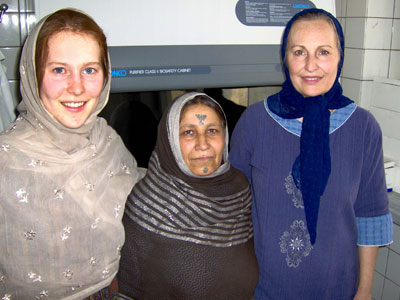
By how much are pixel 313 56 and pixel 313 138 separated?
0.26 m

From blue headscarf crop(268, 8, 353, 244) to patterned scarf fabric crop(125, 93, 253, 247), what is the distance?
0.21m

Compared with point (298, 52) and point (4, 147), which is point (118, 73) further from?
point (298, 52)

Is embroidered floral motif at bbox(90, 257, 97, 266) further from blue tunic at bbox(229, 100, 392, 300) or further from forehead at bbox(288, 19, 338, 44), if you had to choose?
forehead at bbox(288, 19, 338, 44)

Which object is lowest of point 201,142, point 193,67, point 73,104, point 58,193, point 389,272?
point 389,272

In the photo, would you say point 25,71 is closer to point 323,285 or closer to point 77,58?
point 77,58

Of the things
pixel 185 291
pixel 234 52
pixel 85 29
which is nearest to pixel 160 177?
pixel 185 291

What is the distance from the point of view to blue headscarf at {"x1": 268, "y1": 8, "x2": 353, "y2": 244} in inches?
44.9

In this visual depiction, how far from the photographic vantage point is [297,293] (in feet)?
3.89

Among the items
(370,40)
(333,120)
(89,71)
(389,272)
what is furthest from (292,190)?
(370,40)

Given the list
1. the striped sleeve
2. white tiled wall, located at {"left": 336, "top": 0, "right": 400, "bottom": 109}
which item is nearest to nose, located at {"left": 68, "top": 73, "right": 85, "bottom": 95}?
the striped sleeve

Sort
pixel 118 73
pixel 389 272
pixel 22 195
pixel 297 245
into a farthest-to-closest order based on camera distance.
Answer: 1. pixel 389 272
2. pixel 118 73
3. pixel 297 245
4. pixel 22 195

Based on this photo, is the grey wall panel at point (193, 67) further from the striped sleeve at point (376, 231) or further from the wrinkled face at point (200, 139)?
the striped sleeve at point (376, 231)

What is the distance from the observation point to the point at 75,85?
0.98m

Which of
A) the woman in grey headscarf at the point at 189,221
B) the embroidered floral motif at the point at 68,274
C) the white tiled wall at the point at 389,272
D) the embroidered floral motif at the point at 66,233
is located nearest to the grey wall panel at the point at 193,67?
the woman in grey headscarf at the point at 189,221
